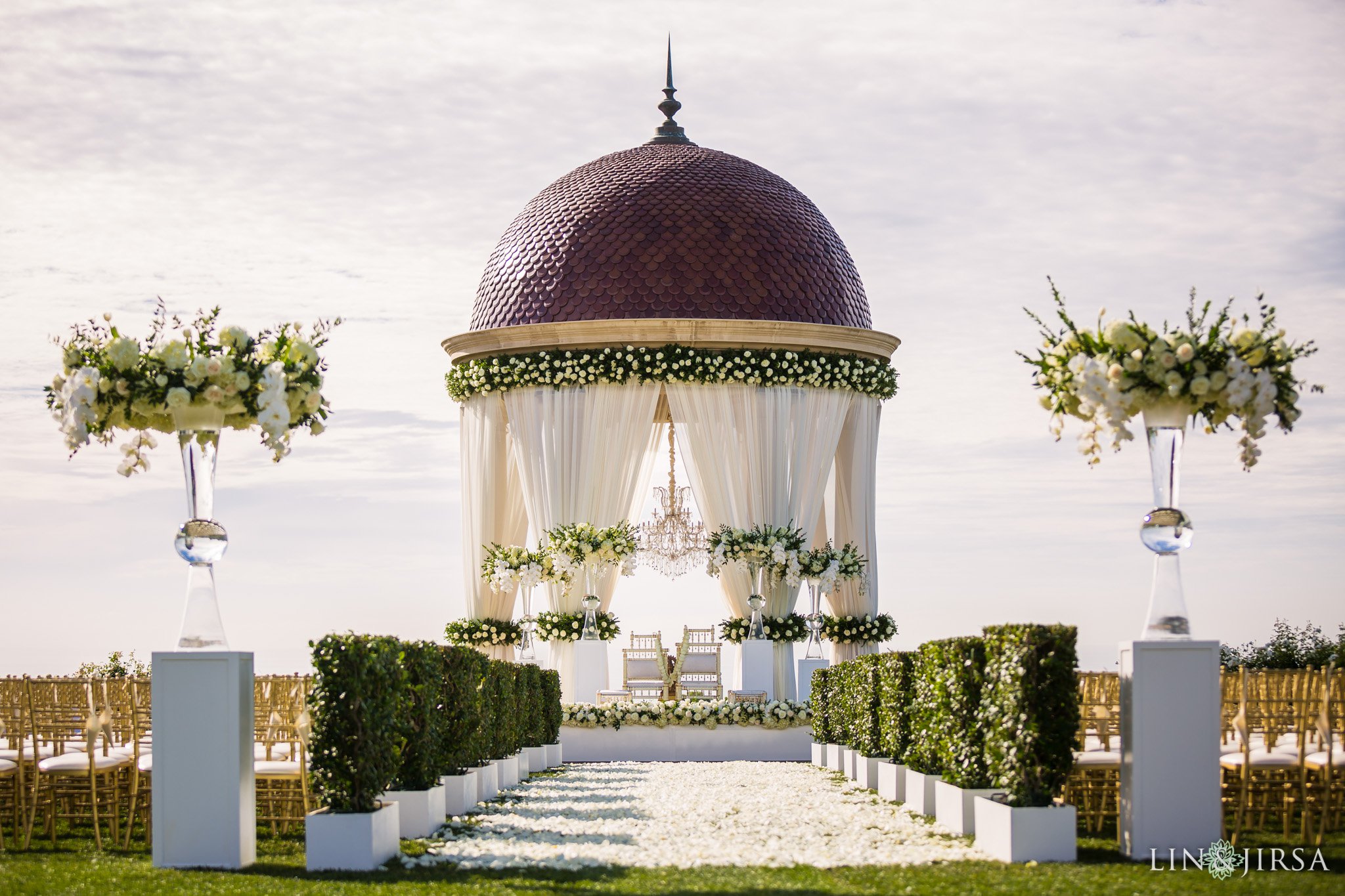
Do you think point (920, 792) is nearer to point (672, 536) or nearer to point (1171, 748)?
point (1171, 748)

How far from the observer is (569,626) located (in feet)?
72.3

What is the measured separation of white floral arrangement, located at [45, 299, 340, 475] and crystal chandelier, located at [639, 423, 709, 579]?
14399mm

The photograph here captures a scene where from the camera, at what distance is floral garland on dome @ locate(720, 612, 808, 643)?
865 inches

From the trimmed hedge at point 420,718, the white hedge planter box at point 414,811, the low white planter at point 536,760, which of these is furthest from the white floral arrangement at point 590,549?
the white hedge planter box at point 414,811

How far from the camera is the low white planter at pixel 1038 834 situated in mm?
8742

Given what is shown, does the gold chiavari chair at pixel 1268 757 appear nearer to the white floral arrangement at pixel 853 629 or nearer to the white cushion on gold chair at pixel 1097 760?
the white cushion on gold chair at pixel 1097 760

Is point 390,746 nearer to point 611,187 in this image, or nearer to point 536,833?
point 536,833

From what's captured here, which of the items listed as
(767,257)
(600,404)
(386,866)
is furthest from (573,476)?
(386,866)

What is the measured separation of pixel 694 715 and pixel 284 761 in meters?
9.08

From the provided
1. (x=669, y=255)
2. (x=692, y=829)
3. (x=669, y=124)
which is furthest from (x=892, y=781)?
(x=669, y=124)

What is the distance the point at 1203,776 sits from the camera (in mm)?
8875

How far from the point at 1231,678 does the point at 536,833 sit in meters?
5.16

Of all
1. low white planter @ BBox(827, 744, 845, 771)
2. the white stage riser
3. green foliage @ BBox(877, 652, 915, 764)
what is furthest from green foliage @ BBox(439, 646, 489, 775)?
the white stage riser

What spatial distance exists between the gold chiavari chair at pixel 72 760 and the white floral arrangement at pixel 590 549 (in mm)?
8797
